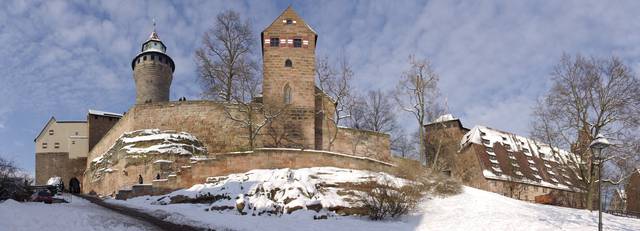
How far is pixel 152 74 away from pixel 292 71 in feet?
77.5

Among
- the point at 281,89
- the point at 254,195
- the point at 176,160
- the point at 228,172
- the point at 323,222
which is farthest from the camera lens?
the point at 281,89

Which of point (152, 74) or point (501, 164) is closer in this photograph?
point (501, 164)

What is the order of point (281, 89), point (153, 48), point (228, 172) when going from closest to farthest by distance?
point (228, 172) < point (281, 89) < point (153, 48)

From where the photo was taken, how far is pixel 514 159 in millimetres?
48469

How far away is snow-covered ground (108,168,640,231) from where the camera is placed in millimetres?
15988

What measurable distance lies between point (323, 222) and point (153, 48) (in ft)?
139

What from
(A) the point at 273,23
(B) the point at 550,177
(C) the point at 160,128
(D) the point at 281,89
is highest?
(A) the point at 273,23

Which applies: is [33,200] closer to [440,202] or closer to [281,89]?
[281,89]

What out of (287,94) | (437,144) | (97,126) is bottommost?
(437,144)

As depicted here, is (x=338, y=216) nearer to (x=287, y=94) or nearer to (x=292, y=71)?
(x=287, y=94)

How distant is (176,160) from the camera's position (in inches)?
1243

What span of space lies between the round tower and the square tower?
21471 mm

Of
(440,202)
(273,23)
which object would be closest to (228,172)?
(440,202)

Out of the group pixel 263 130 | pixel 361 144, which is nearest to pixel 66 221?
pixel 263 130
